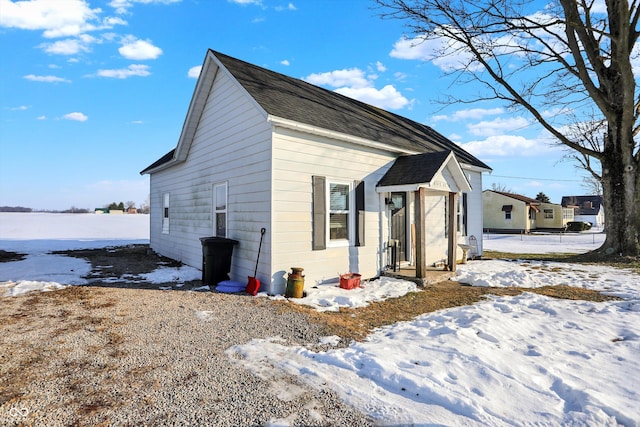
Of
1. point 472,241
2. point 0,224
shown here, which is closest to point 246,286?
point 472,241

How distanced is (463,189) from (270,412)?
8.05 metres

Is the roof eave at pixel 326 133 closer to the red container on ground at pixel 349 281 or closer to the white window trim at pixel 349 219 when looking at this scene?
the white window trim at pixel 349 219

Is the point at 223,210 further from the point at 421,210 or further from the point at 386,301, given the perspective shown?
the point at 421,210

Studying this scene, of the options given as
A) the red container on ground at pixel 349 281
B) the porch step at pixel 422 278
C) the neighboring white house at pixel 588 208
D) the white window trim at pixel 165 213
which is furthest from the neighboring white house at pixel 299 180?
the neighboring white house at pixel 588 208

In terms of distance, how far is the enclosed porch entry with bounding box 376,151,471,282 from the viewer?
7762mm

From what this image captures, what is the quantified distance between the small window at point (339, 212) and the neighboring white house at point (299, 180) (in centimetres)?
2

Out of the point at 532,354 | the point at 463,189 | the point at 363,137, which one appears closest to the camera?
the point at 532,354

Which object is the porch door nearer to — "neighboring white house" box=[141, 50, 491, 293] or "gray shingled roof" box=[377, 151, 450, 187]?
"neighboring white house" box=[141, 50, 491, 293]

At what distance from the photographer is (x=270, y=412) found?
256 cm

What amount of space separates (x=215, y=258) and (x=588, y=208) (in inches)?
2792

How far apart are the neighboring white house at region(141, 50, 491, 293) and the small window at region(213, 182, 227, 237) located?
0.12ft

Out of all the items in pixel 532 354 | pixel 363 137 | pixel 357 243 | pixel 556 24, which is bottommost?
pixel 532 354

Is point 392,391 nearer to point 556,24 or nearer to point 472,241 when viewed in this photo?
point 472,241

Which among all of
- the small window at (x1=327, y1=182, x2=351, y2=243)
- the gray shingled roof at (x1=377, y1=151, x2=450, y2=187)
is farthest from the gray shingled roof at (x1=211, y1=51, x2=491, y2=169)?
the small window at (x1=327, y1=182, x2=351, y2=243)
